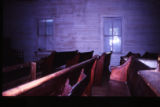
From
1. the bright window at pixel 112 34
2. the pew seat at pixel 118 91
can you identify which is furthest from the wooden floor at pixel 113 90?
the bright window at pixel 112 34

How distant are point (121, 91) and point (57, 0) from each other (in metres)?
5.91

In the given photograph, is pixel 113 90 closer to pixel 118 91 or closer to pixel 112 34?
pixel 118 91

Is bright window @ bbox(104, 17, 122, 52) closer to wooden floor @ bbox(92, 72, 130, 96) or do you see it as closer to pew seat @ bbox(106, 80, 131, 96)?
wooden floor @ bbox(92, 72, 130, 96)

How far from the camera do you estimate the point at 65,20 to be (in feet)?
23.0

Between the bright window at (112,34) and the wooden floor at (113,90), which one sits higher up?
the bright window at (112,34)

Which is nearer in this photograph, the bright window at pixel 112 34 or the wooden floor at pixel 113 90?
the wooden floor at pixel 113 90

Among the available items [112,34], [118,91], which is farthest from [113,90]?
[112,34]

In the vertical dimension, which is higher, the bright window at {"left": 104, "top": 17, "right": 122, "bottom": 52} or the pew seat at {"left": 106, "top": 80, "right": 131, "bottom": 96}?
the bright window at {"left": 104, "top": 17, "right": 122, "bottom": 52}

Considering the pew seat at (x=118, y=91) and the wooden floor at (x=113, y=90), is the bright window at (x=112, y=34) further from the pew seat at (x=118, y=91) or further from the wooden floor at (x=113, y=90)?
the pew seat at (x=118, y=91)

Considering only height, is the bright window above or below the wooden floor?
above

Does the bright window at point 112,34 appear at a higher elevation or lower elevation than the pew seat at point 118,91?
higher

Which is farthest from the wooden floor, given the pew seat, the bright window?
the bright window

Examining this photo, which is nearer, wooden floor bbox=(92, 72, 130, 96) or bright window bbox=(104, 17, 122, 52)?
wooden floor bbox=(92, 72, 130, 96)

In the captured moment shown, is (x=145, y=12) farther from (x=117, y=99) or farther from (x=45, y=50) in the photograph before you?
(x=117, y=99)
